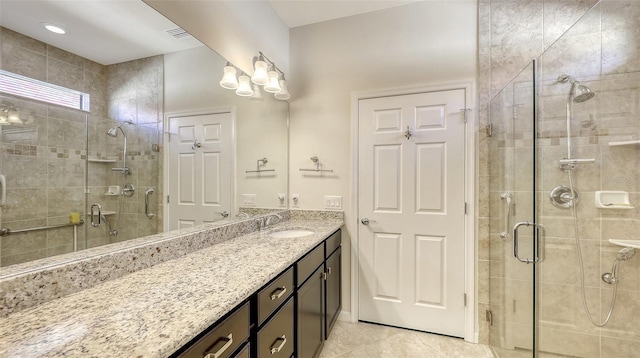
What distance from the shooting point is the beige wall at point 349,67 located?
210 centimetres

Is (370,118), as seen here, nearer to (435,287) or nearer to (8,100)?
(435,287)

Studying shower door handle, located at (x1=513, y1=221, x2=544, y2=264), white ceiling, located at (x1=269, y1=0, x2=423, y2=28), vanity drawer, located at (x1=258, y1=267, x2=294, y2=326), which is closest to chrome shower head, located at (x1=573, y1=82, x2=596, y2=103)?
shower door handle, located at (x1=513, y1=221, x2=544, y2=264)

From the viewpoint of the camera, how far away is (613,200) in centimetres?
150

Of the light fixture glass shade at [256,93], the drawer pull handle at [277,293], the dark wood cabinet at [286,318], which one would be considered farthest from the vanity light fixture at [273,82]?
the drawer pull handle at [277,293]

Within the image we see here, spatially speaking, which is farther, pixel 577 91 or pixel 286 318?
pixel 577 91

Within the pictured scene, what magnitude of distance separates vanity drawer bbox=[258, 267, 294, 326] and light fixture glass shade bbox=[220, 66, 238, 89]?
4.35ft

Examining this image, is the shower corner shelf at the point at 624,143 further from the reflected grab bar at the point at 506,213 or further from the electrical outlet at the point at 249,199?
the electrical outlet at the point at 249,199

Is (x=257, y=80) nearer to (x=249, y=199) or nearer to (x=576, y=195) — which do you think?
(x=249, y=199)

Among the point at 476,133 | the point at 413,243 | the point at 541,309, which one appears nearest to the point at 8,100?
the point at 413,243

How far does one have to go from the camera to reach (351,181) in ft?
7.72

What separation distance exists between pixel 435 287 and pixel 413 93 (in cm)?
166

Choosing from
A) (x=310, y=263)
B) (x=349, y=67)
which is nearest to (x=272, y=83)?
(x=349, y=67)

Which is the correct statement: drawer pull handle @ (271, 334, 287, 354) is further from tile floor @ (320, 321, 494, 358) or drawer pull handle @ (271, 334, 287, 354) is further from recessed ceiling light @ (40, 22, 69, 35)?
recessed ceiling light @ (40, 22, 69, 35)

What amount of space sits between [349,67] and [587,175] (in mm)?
1880
